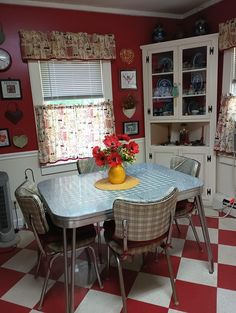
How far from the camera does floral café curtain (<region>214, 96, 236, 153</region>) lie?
280cm

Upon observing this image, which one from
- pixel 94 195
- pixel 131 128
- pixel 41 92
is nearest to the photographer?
pixel 94 195

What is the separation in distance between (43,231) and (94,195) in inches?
16.7

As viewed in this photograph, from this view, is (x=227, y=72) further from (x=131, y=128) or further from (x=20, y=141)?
(x=20, y=141)

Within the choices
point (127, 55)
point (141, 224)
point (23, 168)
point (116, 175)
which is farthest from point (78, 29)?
point (141, 224)

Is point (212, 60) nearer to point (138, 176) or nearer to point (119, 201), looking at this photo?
point (138, 176)

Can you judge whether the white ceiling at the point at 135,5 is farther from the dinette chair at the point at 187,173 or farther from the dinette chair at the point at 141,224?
the dinette chair at the point at 141,224

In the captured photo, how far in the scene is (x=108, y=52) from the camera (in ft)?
10.2

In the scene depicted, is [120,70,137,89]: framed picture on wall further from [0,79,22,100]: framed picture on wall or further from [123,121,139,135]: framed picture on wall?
[0,79,22,100]: framed picture on wall

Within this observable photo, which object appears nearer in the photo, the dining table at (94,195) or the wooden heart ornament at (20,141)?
the dining table at (94,195)

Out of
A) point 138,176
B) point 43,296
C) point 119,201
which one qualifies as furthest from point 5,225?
point 119,201

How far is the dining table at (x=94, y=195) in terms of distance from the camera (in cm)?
157

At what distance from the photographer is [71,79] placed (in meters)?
3.06

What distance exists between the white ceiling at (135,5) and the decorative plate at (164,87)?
888mm

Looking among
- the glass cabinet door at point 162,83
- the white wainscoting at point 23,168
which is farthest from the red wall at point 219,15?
the white wainscoting at point 23,168
